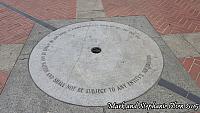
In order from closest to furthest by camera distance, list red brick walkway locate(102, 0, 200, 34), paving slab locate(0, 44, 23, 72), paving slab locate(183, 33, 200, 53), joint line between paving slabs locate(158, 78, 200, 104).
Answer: joint line between paving slabs locate(158, 78, 200, 104) < paving slab locate(0, 44, 23, 72) < paving slab locate(183, 33, 200, 53) < red brick walkway locate(102, 0, 200, 34)

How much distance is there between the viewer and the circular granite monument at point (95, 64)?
12.7 feet

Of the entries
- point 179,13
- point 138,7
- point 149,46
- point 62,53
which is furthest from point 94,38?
point 179,13

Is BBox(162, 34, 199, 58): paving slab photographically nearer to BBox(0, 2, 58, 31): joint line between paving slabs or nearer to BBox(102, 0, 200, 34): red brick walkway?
BBox(102, 0, 200, 34): red brick walkway

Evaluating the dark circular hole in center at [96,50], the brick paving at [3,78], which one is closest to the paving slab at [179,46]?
the dark circular hole in center at [96,50]

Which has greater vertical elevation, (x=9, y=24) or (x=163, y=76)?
(x=163, y=76)

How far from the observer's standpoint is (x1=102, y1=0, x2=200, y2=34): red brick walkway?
5652 mm

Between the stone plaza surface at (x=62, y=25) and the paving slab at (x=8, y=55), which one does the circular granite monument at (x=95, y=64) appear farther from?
the paving slab at (x=8, y=55)

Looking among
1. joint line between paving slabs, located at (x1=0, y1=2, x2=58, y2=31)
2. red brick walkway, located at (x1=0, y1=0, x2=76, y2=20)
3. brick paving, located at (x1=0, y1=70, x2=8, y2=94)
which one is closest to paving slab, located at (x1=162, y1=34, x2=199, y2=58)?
red brick walkway, located at (x1=0, y1=0, x2=76, y2=20)

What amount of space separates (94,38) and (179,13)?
8.07 feet

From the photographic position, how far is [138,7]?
6.58m

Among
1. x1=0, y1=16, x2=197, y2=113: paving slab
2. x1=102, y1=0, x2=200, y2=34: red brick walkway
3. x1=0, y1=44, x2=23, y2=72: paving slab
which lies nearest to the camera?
x1=0, y1=16, x2=197, y2=113: paving slab

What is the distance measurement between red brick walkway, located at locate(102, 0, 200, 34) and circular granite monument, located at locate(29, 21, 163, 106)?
0.79 meters

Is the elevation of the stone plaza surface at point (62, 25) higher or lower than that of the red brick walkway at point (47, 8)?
higher

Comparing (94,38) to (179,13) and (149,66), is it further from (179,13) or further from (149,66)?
(179,13)
